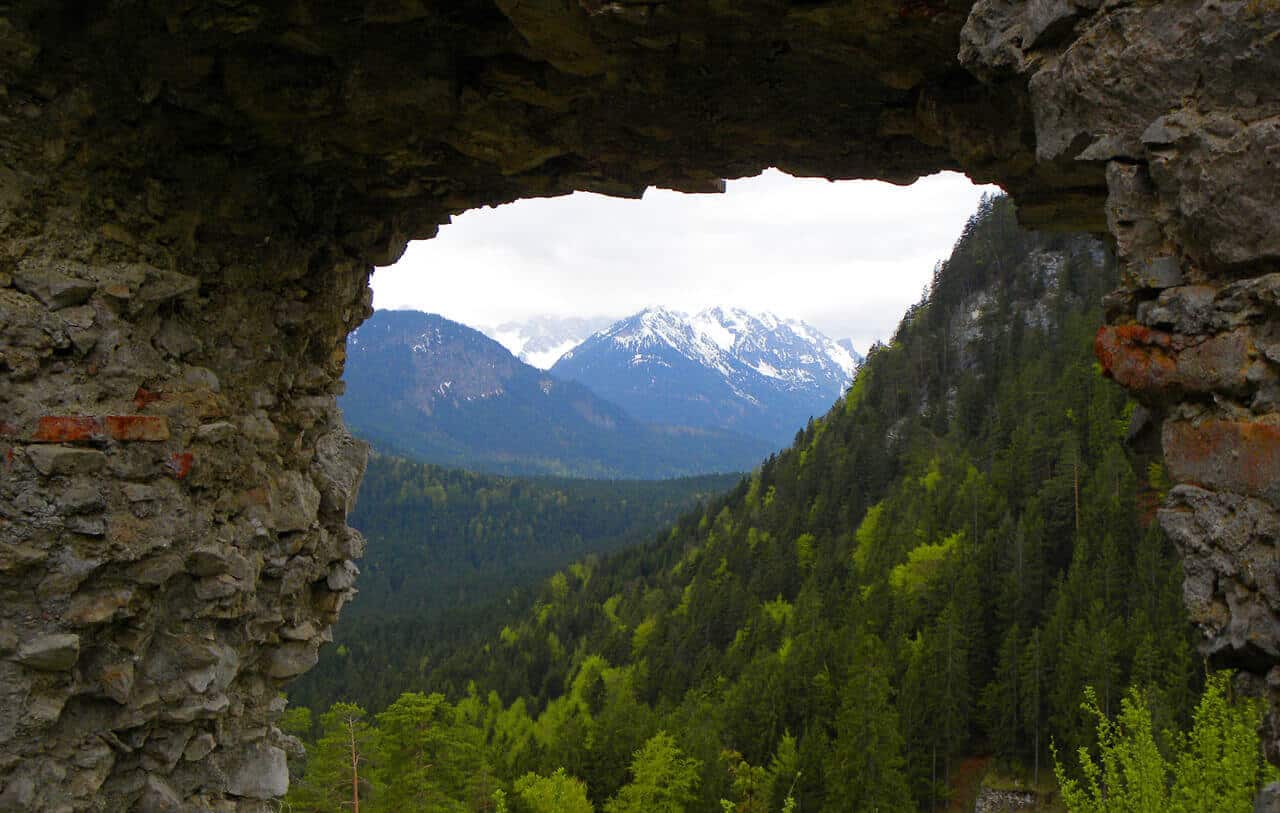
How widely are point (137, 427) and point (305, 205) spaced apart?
2752 millimetres

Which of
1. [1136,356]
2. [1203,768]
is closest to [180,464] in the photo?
[1136,356]

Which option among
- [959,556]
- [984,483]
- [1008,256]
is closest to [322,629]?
[959,556]

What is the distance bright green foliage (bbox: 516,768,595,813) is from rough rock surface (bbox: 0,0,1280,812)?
19.3 m

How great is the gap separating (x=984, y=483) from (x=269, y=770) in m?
51.7

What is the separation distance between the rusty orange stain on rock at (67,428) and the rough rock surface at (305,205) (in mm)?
17

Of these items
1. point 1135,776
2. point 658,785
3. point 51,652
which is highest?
point 51,652

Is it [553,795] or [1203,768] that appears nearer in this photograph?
[1203,768]

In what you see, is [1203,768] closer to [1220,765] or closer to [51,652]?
[1220,765]

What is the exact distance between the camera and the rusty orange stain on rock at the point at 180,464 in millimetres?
6266

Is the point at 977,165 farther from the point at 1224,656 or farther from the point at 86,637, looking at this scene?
the point at 86,637

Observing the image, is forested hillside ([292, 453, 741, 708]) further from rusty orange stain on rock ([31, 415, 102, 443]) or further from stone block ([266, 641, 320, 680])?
rusty orange stain on rock ([31, 415, 102, 443])

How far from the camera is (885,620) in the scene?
44.0m

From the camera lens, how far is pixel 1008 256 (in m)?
79.8

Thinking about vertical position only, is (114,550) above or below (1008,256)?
below
